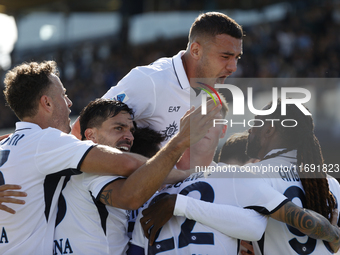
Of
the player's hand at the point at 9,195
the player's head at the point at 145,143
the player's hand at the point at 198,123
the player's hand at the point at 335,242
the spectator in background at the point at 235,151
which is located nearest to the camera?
the player's hand at the point at 198,123

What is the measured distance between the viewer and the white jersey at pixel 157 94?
3664 mm

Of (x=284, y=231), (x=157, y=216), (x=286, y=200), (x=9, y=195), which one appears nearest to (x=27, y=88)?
(x=9, y=195)

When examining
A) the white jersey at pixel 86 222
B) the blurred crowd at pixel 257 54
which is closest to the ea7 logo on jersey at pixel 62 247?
the white jersey at pixel 86 222

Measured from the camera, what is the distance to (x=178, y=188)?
285cm

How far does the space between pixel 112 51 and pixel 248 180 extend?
55.1ft

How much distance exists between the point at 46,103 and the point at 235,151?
168 cm

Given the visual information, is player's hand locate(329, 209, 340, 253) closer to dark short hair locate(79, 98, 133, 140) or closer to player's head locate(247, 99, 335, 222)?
player's head locate(247, 99, 335, 222)

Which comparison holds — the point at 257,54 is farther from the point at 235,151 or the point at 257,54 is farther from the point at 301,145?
the point at 301,145

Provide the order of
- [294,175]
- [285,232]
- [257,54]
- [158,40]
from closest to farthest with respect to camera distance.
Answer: [285,232]
[294,175]
[257,54]
[158,40]

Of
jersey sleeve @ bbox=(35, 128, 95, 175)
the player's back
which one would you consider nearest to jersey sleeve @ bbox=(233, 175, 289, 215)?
the player's back

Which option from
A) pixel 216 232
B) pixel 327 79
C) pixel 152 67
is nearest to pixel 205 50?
pixel 152 67

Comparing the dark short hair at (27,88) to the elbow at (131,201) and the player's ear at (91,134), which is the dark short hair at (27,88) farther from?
the elbow at (131,201)

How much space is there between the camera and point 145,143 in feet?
12.1

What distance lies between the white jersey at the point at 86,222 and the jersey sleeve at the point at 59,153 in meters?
0.18
